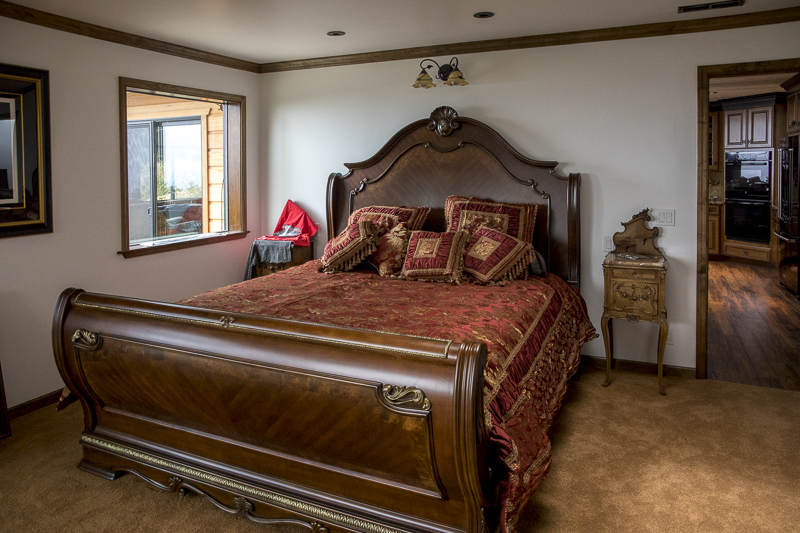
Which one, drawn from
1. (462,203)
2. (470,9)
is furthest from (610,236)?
(470,9)

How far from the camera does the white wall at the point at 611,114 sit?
12.2 ft

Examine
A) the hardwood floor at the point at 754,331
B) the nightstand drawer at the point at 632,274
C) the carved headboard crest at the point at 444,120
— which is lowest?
the hardwood floor at the point at 754,331

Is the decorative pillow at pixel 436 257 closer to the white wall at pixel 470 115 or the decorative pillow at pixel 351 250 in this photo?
the decorative pillow at pixel 351 250

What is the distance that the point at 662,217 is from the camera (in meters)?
3.86

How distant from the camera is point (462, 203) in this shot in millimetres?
4086

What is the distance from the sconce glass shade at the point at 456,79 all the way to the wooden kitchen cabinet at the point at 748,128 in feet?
18.6

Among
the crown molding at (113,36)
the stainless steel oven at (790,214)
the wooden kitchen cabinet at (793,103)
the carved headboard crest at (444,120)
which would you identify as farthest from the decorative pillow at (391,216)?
the stainless steel oven at (790,214)

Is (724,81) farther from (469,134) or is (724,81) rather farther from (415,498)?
(415,498)

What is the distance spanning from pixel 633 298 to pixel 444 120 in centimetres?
179

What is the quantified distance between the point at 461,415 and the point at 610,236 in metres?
2.63

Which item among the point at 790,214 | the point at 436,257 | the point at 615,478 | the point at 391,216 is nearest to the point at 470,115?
the point at 391,216

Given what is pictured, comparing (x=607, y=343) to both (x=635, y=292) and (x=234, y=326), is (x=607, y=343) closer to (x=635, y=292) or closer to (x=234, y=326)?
(x=635, y=292)

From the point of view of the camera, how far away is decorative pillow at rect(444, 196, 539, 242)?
3.89 meters

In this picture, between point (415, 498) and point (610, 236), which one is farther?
point (610, 236)
